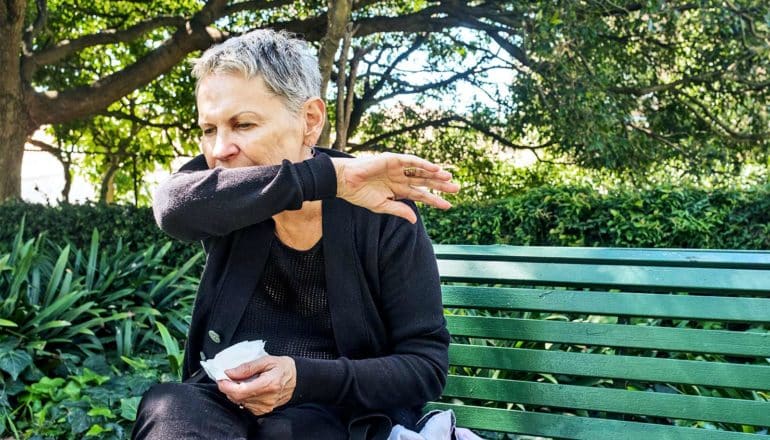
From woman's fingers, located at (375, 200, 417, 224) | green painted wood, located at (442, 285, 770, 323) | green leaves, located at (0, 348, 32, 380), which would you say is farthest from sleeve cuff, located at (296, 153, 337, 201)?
green leaves, located at (0, 348, 32, 380)

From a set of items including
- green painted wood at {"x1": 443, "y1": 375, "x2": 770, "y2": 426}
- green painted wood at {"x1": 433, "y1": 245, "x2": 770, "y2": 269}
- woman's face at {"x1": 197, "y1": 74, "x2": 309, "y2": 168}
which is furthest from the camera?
green painted wood at {"x1": 433, "y1": 245, "x2": 770, "y2": 269}

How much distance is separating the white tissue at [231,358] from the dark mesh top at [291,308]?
0.89 feet

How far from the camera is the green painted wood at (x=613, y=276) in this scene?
7.01ft

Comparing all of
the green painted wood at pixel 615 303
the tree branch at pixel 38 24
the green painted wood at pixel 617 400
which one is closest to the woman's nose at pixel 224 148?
the green painted wood at pixel 615 303

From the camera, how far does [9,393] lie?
3568 millimetres

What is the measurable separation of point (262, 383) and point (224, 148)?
23.0 inches

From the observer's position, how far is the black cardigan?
71.7 inches

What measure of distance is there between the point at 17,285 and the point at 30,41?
16.2 ft

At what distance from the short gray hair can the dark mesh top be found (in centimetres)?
38

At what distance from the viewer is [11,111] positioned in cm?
772

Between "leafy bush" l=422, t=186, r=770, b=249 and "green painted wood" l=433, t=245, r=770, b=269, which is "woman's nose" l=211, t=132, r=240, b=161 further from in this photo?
"leafy bush" l=422, t=186, r=770, b=249

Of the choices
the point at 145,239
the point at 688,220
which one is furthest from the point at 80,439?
the point at 688,220

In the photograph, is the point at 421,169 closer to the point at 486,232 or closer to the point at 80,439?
the point at 80,439

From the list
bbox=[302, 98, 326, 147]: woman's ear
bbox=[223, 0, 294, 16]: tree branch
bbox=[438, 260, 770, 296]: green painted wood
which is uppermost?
bbox=[223, 0, 294, 16]: tree branch
